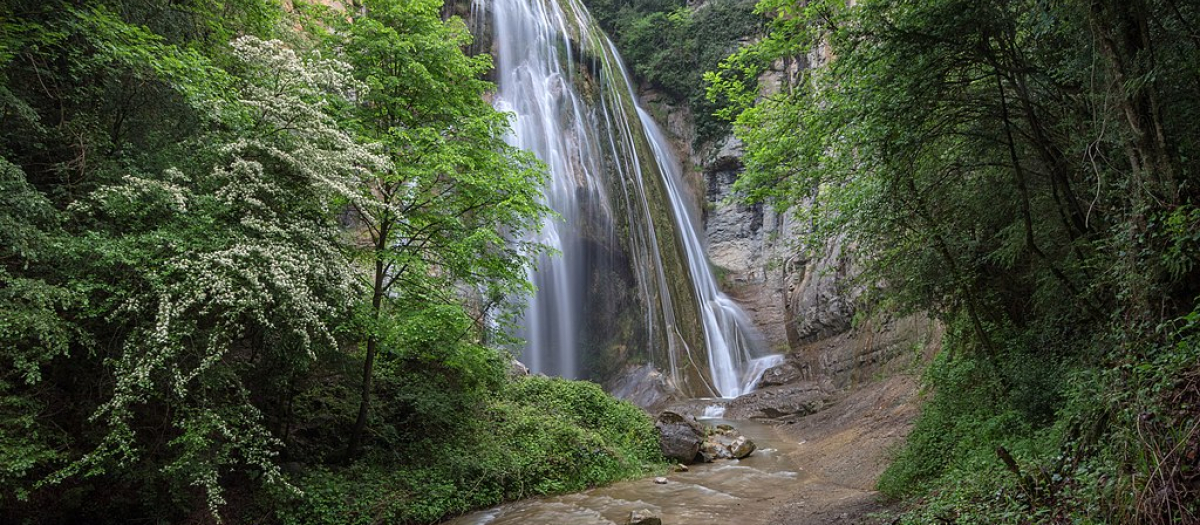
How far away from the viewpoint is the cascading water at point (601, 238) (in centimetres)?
2286

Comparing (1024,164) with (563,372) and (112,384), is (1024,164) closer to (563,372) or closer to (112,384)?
(112,384)

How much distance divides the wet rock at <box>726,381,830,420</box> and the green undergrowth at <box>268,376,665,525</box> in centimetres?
600

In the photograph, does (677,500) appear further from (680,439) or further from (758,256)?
(758,256)

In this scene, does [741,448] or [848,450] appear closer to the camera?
[848,450]

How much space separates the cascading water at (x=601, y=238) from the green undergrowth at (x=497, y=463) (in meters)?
9.08

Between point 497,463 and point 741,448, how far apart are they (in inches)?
228

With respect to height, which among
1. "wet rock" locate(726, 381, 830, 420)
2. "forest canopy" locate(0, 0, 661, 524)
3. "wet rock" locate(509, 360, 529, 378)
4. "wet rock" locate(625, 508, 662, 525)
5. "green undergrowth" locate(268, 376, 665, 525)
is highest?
"forest canopy" locate(0, 0, 661, 524)

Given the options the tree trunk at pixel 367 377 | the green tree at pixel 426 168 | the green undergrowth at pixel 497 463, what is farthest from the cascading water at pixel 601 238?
the tree trunk at pixel 367 377

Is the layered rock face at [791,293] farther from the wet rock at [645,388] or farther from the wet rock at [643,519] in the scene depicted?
the wet rock at [643,519]

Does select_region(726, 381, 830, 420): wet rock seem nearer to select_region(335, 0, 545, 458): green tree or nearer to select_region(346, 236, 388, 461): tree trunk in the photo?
select_region(335, 0, 545, 458): green tree

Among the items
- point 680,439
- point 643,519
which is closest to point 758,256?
point 680,439

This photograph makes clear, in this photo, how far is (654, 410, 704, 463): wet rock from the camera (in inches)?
482

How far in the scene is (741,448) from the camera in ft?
41.0

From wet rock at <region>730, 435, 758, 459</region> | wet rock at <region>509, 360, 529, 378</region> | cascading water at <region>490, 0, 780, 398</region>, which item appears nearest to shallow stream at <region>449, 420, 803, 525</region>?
wet rock at <region>730, 435, 758, 459</region>
